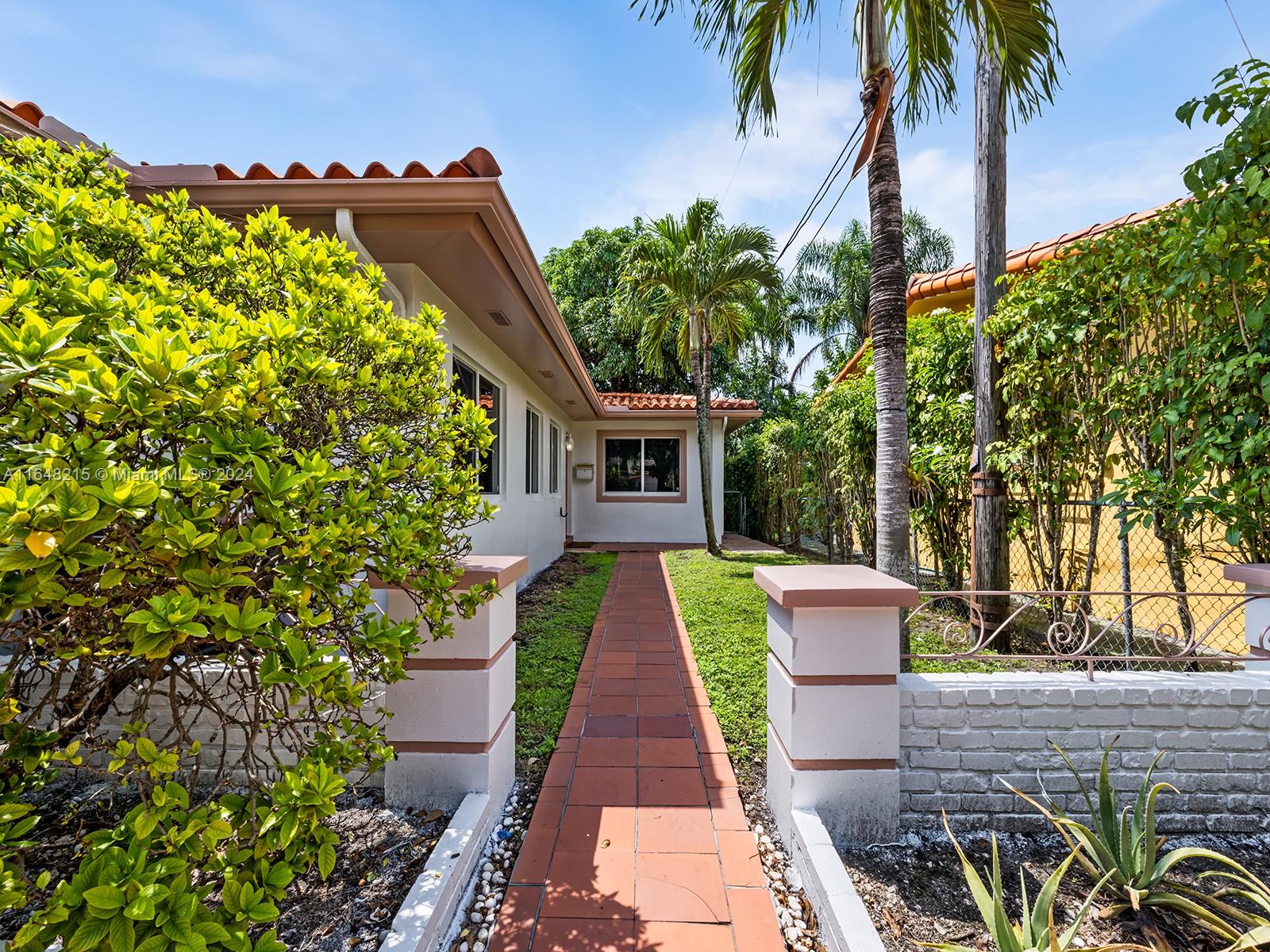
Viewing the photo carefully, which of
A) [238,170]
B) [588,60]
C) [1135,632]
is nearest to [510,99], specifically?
[588,60]

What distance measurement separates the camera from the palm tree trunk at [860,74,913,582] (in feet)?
10.7

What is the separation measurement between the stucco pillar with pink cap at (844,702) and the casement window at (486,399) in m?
3.82

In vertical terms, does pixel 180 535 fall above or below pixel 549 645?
above

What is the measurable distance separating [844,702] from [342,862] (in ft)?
6.67

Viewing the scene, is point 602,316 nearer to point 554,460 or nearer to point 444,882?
point 554,460

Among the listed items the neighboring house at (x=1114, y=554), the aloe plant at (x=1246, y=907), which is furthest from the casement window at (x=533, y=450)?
the aloe plant at (x=1246, y=907)

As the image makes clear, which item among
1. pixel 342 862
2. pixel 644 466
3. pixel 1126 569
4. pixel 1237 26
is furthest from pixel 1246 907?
pixel 644 466

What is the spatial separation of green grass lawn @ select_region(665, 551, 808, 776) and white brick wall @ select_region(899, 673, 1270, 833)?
0.94 m

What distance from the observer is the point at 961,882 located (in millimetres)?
2004

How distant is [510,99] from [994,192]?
4660 millimetres

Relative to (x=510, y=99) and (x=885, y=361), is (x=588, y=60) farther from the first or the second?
(x=885, y=361)

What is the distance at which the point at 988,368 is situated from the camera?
4.32 m

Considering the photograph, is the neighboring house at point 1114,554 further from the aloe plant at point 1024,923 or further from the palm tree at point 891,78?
the aloe plant at point 1024,923

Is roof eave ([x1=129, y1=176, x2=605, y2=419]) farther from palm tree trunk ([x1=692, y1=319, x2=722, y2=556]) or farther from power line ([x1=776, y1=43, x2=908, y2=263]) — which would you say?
palm tree trunk ([x1=692, y1=319, x2=722, y2=556])
